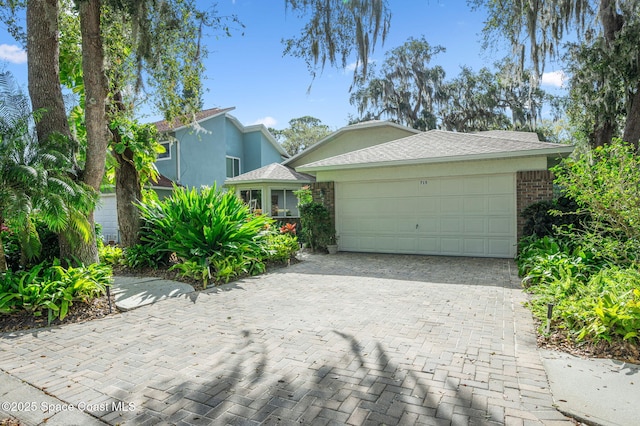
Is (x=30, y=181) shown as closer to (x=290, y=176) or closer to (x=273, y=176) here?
(x=273, y=176)

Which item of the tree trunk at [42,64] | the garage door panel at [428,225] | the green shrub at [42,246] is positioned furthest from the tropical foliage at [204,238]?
the garage door panel at [428,225]

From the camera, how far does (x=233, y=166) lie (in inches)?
837

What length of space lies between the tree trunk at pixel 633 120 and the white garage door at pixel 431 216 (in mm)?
4044

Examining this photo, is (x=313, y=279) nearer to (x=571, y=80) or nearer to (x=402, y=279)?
(x=402, y=279)

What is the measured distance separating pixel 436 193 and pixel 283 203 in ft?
28.1

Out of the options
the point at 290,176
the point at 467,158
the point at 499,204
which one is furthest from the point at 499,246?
the point at 290,176

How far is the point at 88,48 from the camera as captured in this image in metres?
5.84

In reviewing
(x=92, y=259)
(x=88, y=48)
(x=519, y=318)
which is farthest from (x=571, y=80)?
(x=92, y=259)

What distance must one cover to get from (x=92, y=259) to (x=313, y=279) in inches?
152

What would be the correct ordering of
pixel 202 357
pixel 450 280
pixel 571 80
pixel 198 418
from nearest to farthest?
1. pixel 198 418
2. pixel 202 357
3. pixel 450 280
4. pixel 571 80

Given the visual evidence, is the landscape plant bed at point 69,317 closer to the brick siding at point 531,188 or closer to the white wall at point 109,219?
the brick siding at point 531,188

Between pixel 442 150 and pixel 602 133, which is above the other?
pixel 602 133

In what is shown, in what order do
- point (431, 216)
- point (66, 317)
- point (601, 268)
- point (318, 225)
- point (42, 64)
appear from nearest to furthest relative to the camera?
point (66, 317) < point (601, 268) < point (42, 64) < point (431, 216) < point (318, 225)

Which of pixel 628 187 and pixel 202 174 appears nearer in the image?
pixel 628 187
